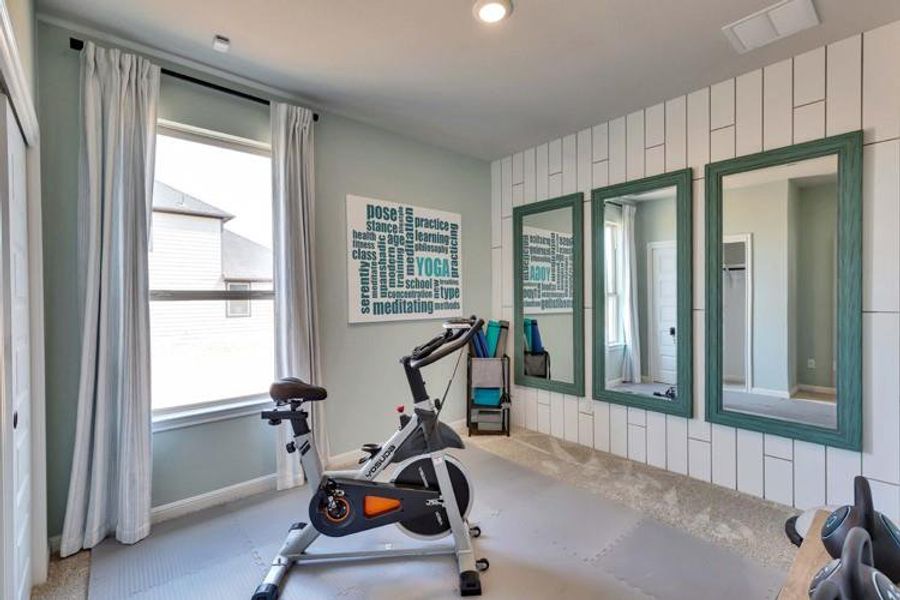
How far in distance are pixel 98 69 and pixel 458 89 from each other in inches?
80.0

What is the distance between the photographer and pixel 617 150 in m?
3.37

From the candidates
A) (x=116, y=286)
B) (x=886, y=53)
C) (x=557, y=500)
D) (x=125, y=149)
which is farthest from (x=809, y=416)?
(x=125, y=149)

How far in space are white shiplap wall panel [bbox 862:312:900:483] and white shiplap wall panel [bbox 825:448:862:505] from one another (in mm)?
47

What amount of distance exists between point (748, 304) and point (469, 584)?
2.47m

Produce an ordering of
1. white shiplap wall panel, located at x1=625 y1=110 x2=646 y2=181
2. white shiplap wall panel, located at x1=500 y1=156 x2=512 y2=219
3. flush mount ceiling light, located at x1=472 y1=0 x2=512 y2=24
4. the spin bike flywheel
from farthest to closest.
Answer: white shiplap wall panel, located at x1=500 y1=156 x2=512 y2=219
white shiplap wall panel, located at x1=625 y1=110 x2=646 y2=181
the spin bike flywheel
flush mount ceiling light, located at x1=472 y1=0 x2=512 y2=24

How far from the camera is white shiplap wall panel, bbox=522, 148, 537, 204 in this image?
4027 mm

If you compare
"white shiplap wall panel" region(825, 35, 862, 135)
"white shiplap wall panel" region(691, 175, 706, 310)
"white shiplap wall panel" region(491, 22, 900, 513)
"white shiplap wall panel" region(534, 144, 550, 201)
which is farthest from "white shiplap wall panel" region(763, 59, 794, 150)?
"white shiplap wall panel" region(534, 144, 550, 201)

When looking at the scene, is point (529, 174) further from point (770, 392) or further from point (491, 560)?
point (491, 560)

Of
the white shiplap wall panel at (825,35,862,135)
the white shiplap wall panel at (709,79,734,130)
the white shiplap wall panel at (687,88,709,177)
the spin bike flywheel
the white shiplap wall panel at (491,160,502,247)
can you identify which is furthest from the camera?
the white shiplap wall panel at (491,160,502,247)

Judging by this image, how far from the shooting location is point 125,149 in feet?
7.42

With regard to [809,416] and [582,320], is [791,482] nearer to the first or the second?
[809,416]

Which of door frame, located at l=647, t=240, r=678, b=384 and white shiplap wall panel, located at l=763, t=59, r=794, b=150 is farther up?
white shiplap wall panel, located at l=763, t=59, r=794, b=150

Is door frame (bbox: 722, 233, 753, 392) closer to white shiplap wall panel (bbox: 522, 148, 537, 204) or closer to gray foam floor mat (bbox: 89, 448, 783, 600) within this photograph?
gray foam floor mat (bbox: 89, 448, 783, 600)

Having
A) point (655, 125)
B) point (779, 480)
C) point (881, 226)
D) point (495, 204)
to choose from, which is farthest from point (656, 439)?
point (495, 204)
